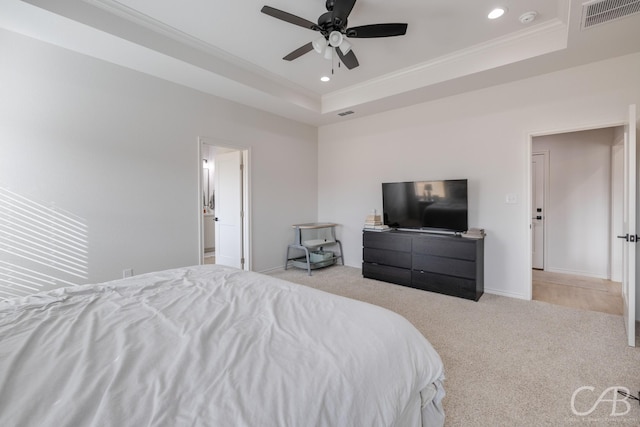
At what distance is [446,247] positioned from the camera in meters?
3.70

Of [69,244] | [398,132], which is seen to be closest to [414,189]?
[398,132]

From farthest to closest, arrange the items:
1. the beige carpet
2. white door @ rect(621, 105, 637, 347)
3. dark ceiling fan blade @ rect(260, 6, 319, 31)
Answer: white door @ rect(621, 105, 637, 347), dark ceiling fan blade @ rect(260, 6, 319, 31), the beige carpet

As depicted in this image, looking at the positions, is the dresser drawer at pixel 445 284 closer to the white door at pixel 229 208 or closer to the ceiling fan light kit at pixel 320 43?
the white door at pixel 229 208

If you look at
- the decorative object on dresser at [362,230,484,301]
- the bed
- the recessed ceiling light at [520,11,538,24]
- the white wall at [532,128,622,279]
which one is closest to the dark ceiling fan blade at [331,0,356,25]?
the recessed ceiling light at [520,11,538,24]

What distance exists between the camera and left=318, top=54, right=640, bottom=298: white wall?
10.3 feet

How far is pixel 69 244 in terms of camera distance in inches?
113

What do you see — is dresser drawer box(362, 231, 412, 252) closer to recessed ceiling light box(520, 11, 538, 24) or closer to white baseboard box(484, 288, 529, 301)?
white baseboard box(484, 288, 529, 301)

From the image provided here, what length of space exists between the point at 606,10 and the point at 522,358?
111 inches

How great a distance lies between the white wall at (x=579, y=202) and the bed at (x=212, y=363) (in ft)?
15.6

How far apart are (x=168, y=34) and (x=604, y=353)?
4.85 m

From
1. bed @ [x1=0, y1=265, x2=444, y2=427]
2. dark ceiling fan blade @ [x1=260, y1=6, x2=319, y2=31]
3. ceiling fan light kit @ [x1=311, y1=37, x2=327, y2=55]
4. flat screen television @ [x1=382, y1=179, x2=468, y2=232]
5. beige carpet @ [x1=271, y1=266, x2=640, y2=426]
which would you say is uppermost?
dark ceiling fan blade @ [x1=260, y1=6, x2=319, y2=31]

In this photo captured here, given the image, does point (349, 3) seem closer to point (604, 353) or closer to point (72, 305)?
point (72, 305)

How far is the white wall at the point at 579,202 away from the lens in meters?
4.31

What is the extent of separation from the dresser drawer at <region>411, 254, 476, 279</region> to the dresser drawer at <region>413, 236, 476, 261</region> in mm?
57
